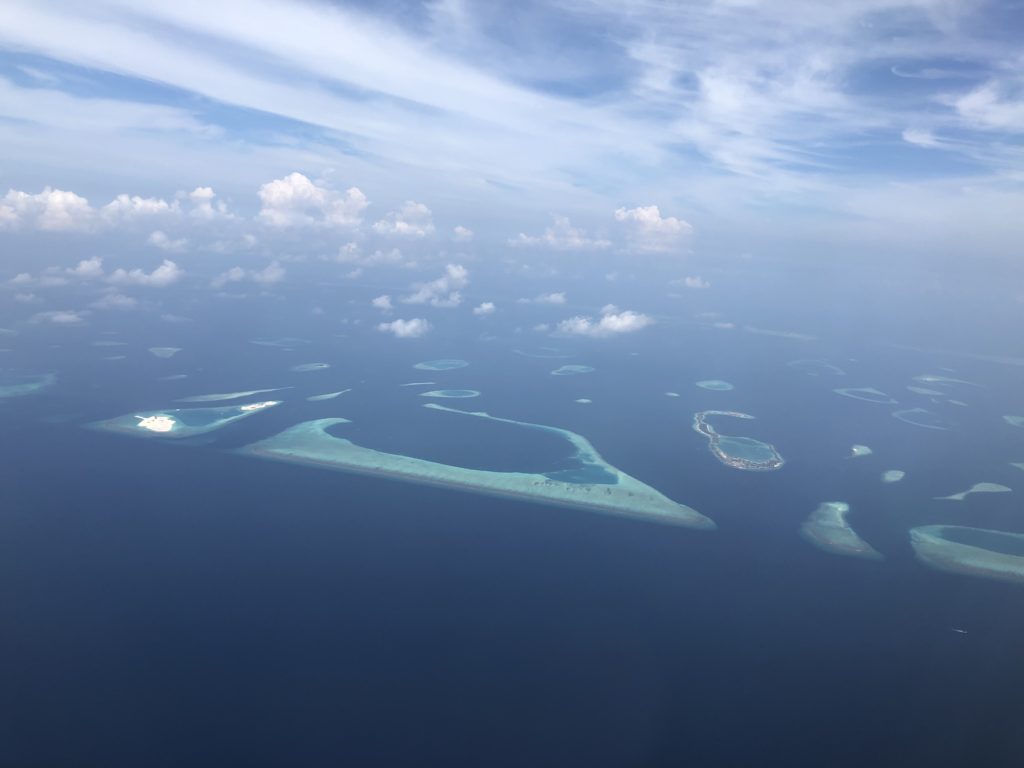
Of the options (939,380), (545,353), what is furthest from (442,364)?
(939,380)

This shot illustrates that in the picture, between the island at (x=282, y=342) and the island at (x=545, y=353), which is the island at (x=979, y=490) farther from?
the island at (x=282, y=342)

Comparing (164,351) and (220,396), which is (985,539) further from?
(164,351)

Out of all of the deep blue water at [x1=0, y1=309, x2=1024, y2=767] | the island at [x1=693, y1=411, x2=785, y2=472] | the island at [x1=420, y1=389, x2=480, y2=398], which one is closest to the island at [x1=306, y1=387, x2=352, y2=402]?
the island at [x1=420, y1=389, x2=480, y2=398]

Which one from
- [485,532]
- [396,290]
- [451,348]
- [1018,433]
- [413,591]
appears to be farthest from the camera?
[396,290]

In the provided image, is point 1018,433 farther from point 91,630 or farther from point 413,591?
point 91,630

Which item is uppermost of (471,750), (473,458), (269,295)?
(269,295)

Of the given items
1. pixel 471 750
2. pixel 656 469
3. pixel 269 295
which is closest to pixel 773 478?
pixel 656 469

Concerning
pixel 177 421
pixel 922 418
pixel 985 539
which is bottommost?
Answer: pixel 985 539
